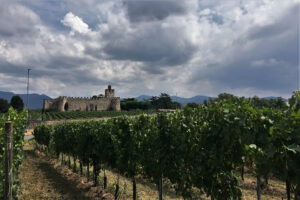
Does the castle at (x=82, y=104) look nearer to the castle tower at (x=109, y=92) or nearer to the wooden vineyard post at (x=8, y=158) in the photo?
the castle tower at (x=109, y=92)

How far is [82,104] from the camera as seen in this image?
279 ft

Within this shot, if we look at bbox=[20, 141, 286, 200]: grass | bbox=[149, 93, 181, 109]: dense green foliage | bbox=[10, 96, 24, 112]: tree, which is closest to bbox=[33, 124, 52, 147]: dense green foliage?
bbox=[20, 141, 286, 200]: grass

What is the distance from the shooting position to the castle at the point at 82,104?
258 feet

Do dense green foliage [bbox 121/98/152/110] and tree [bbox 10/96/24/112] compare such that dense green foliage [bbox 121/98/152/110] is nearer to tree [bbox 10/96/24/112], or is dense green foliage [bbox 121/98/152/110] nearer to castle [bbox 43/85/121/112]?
castle [bbox 43/85/121/112]

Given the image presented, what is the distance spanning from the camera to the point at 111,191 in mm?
8836

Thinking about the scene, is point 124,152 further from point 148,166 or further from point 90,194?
point 90,194

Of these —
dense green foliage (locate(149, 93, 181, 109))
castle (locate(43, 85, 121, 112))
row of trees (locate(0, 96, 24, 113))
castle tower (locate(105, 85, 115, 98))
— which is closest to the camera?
row of trees (locate(0, 96, 24, 113))

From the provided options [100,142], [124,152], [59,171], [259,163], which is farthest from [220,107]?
[59,171]

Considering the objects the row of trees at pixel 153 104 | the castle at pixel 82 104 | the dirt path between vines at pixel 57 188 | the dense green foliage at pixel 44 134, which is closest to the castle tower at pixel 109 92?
the castle at pixel 82 104

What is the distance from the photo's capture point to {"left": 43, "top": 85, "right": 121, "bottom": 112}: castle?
78.5m

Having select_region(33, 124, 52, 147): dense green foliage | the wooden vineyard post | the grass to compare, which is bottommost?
the grass

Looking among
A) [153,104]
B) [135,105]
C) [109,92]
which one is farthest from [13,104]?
[153,104]

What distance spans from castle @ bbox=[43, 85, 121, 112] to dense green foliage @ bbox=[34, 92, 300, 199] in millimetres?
77999

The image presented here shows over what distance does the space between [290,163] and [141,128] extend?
4846mm
